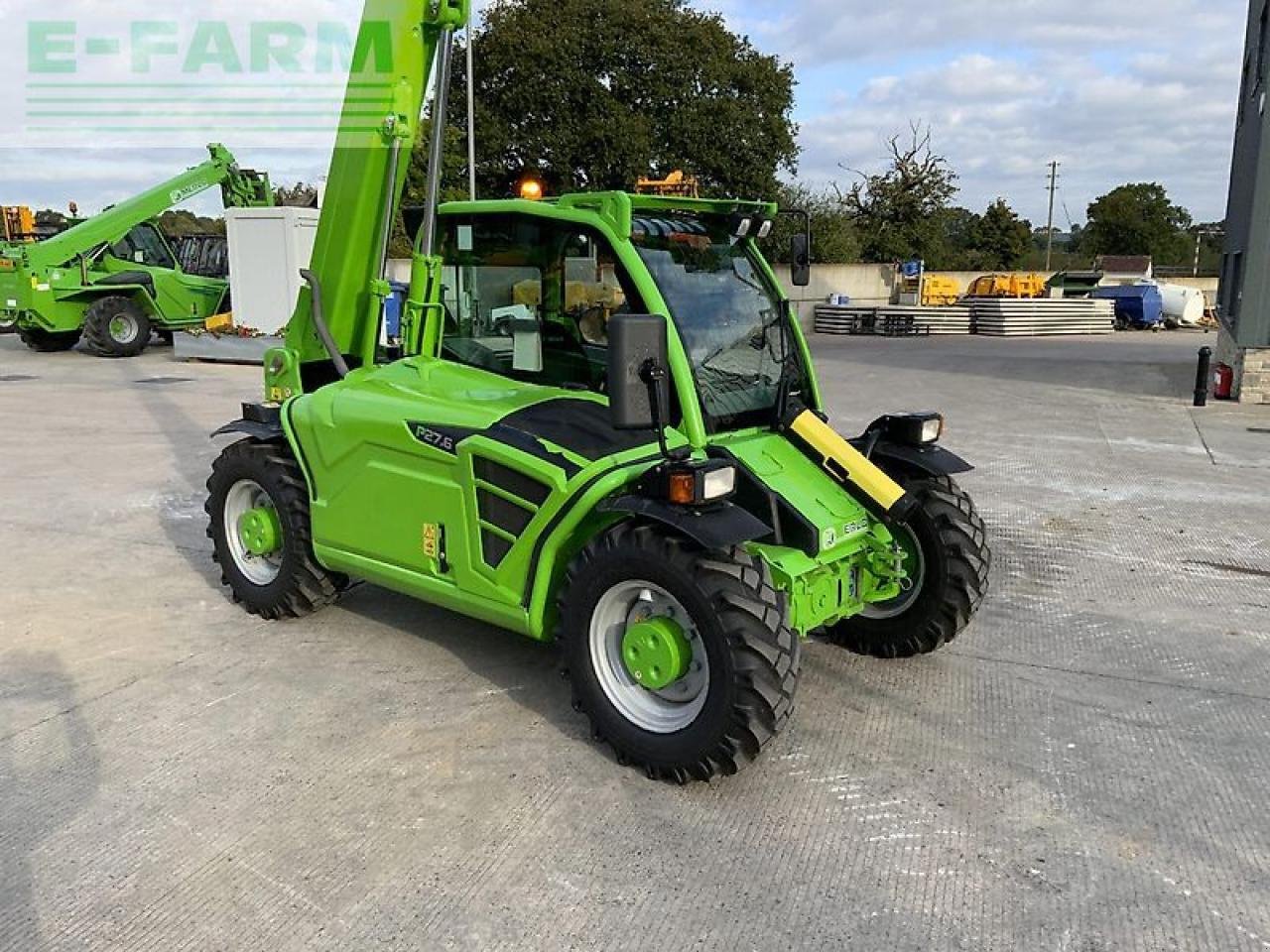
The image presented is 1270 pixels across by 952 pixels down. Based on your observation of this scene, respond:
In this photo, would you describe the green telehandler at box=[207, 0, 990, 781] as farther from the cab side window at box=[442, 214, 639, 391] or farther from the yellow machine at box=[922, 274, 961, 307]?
the yellow machine at box=[922, 274, 961, 307]

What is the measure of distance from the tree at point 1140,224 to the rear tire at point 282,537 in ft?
217

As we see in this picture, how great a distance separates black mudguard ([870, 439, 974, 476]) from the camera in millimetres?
4555

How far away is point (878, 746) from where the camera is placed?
398 centimetres

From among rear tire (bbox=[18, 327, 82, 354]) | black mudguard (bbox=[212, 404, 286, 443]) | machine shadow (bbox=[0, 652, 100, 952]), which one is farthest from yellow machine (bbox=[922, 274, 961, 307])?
machine shadow (bbox=[0, 652, 100, 952])

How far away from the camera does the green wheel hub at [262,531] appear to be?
5.26 m

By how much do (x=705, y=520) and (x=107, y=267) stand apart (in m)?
17.6

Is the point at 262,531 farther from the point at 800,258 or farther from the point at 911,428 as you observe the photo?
the point at 911,428

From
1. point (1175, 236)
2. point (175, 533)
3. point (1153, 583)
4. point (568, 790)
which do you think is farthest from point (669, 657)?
point (1175, 236)

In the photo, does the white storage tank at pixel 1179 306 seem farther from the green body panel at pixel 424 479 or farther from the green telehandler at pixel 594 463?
the green body panel at pixel 424 479

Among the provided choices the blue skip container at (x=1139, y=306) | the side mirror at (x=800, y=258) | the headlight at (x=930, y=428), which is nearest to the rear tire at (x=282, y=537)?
the side mirror at (x=800, y=258)

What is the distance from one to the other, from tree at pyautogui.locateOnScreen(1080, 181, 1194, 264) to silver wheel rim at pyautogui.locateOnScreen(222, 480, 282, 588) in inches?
2603

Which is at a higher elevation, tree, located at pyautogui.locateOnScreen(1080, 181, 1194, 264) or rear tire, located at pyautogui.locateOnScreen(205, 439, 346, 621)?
tree, located at pyautogui.locateOnScreen(1080, 181, 1194, 264)

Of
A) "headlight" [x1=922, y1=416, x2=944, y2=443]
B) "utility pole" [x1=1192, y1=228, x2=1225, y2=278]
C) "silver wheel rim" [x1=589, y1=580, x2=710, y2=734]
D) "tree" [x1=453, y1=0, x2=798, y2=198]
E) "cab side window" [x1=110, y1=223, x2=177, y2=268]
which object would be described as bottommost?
Answer: "silver wheel rim" [x1=589, y1=580, x2=710, y2=734]

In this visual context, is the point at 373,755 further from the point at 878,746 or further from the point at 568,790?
the point at 878,746
